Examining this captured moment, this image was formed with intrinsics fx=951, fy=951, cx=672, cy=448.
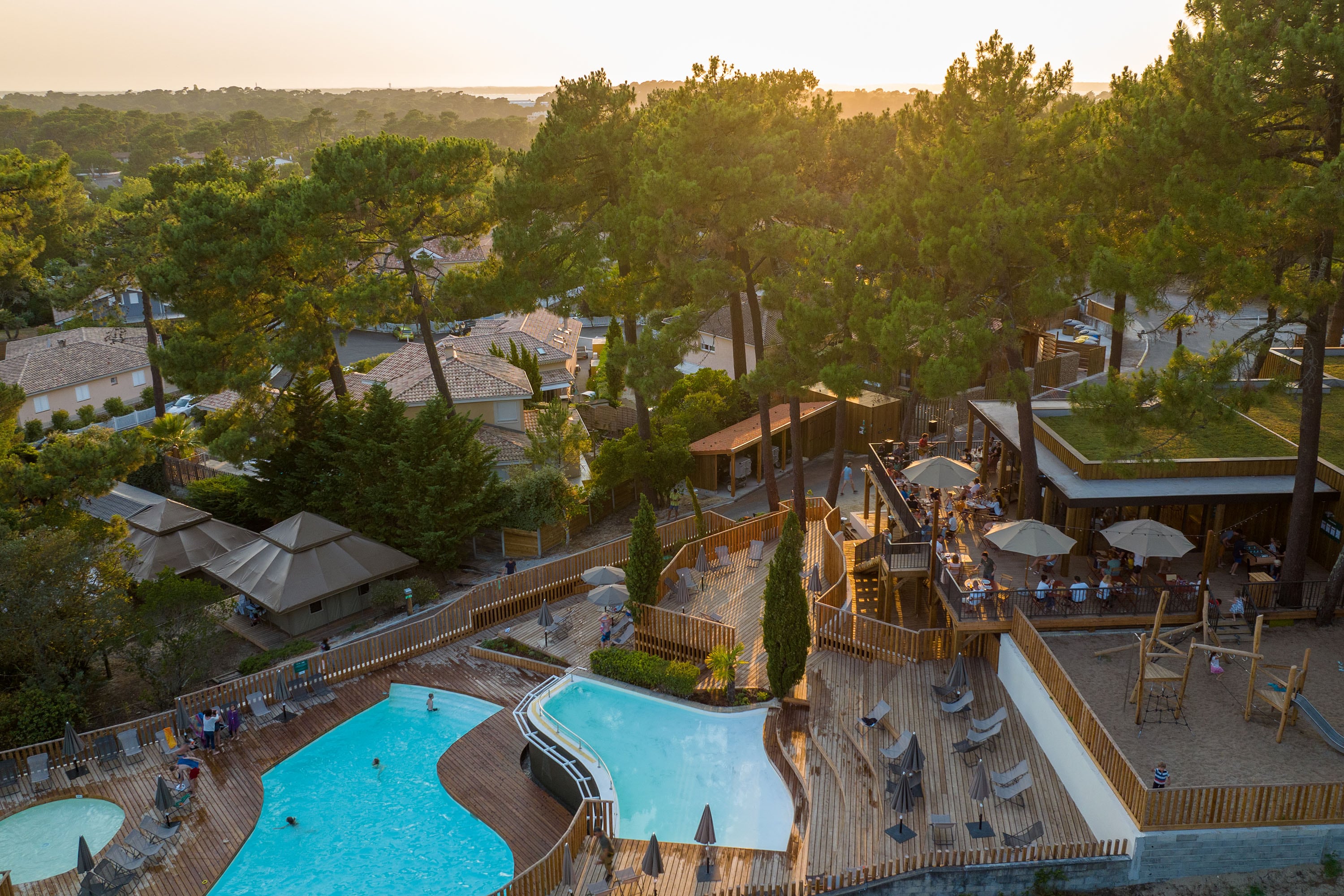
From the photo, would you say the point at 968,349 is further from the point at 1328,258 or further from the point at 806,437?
the point at 806,437

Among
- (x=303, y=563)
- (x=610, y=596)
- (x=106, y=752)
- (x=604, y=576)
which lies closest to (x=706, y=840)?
(x=610, y=596)

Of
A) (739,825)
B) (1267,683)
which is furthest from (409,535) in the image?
(1267,683)

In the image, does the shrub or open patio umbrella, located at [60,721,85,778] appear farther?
the shrub

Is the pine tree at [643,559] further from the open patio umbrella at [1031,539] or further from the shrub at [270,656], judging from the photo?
the shrub at [270,656]

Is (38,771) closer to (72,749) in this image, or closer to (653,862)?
(72,749)

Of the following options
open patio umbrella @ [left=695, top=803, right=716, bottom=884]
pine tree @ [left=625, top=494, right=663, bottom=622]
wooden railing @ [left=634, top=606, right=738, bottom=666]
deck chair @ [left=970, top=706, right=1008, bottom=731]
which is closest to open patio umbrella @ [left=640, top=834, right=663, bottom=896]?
open patio umbrella @ [left=695, top=803, right=716, bottom=884]

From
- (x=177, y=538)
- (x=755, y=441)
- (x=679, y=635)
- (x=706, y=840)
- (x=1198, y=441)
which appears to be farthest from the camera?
(x=755, y=441)

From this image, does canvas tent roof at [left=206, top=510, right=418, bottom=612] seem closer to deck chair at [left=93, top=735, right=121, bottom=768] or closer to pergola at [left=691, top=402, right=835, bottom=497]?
deck chair at [left=93, top=735, right=121, bottom=768]
